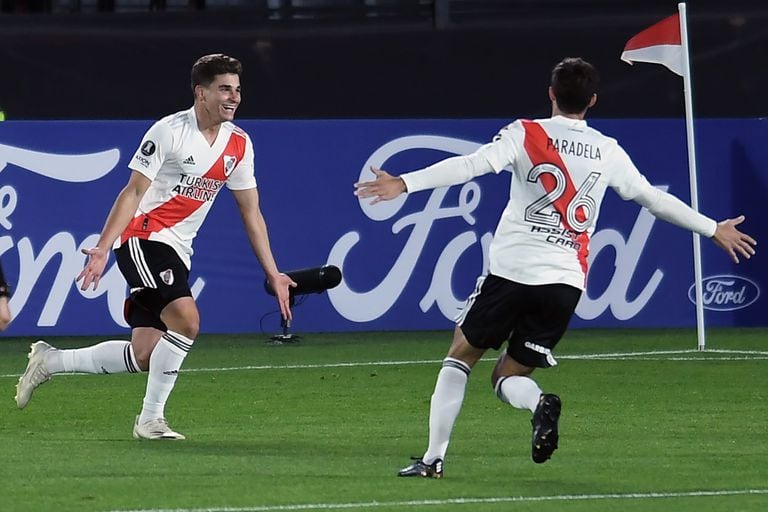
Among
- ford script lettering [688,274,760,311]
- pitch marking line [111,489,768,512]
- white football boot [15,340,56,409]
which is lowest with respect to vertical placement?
ford script lettering [688,274,760,311]

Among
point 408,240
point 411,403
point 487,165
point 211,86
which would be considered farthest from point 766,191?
point 487,165

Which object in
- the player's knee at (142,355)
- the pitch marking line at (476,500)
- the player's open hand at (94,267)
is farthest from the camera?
the player's knee at (142,355)

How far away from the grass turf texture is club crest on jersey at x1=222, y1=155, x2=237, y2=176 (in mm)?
1399

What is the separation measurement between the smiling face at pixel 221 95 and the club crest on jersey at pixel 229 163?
0.73 ft

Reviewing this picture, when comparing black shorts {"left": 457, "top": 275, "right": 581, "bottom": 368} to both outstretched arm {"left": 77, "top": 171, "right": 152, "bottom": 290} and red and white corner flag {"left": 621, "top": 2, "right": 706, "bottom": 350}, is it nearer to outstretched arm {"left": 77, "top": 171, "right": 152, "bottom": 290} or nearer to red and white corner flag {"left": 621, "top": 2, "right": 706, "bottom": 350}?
outstretched arm {"left": 77, "top": 171, "right": 152, "bottom": 290}

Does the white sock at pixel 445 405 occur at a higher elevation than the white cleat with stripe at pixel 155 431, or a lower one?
higher

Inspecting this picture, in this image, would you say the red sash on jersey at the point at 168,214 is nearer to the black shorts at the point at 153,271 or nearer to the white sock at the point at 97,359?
the black shorts at the point at 153,271

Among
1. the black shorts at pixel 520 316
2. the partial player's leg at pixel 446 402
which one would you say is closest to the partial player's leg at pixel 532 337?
the black shorts at pixel 520 316

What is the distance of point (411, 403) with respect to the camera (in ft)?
38.3

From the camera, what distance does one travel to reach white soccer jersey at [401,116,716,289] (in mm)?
8117

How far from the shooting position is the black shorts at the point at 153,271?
9766mm

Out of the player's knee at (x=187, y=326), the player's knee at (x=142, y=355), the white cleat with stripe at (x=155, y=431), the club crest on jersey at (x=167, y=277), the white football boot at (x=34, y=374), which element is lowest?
the white cleat with stripe at (x=155, y=431)

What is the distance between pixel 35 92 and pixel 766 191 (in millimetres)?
7038

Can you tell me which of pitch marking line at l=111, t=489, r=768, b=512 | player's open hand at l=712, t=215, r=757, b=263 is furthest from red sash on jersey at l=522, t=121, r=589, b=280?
pitch marking line at l=111, t=489, r=768, b=512
